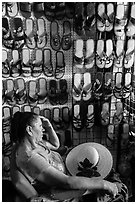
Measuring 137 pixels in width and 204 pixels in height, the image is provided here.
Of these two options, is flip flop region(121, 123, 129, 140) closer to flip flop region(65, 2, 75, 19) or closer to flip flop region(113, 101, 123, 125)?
flip flop region(113, 101, 123, 125)

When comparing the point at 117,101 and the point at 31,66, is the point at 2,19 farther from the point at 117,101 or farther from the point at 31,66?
the point at 117,101

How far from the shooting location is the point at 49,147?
4.85ft

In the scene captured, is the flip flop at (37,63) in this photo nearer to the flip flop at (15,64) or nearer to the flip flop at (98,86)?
the flip flop at (15,64)

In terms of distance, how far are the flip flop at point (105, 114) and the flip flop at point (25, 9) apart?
531 millimetres

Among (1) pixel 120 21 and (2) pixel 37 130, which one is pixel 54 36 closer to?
(1) pixel 120 21

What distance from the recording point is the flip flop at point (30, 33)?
1.40m

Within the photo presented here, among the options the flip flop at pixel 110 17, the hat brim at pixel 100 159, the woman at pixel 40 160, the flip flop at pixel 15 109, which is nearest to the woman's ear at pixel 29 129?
the woman at pixel 40 160

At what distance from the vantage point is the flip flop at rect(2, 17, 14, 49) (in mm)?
1402

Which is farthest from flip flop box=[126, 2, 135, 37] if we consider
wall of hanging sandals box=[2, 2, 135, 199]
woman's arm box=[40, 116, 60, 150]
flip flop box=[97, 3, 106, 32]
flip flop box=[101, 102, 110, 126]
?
woman's arm box=[40, 116, 60, 150]

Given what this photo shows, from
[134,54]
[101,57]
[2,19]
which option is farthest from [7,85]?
[134,54]

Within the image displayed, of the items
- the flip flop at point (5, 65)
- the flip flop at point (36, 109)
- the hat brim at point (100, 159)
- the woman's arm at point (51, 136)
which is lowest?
the hat brim at point (100, 159)

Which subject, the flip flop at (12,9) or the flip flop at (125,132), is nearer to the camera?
the flip flop at (12,9)

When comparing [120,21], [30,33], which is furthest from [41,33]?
[120,21]

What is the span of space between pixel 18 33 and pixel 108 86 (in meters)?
0.47
